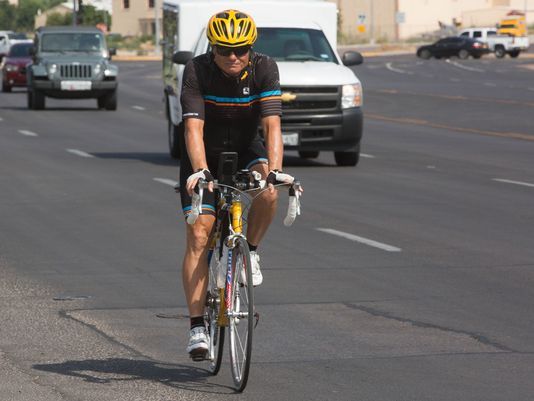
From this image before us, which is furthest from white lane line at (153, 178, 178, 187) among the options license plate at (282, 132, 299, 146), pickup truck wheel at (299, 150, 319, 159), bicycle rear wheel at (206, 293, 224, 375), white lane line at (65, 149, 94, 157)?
bicycle rear wheel at (206, 293, 224, 375)

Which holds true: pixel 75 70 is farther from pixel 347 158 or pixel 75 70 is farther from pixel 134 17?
pixel 134 17

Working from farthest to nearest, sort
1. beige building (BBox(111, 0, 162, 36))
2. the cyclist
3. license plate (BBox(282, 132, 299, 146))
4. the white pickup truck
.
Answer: beige building (BBox(111, 0, 162, 36)) → the white pickup truck → license plate (BBox(282, 132, 299, 146)) → the cyclist

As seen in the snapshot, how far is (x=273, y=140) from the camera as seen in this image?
744 centimetres

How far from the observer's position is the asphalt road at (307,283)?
7.54 m

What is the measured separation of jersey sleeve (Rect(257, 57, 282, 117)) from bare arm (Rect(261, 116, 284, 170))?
0.03 m

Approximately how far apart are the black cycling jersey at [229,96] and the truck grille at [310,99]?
1345 cm

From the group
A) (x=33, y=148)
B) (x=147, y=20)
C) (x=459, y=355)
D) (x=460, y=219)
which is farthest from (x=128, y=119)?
(x=147, y=20)

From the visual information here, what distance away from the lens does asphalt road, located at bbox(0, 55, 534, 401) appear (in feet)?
24.7

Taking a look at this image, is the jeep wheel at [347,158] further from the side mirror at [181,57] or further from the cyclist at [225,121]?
the cyclist at [225,121]

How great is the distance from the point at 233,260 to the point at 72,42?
3243 centimetres

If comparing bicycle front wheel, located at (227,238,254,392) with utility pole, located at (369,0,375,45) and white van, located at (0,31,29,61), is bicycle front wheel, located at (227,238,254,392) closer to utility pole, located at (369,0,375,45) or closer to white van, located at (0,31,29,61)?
white van, located at (0,31,29,61)

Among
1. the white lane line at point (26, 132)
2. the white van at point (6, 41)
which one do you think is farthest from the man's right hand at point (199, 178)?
the white van at point (6, 41)

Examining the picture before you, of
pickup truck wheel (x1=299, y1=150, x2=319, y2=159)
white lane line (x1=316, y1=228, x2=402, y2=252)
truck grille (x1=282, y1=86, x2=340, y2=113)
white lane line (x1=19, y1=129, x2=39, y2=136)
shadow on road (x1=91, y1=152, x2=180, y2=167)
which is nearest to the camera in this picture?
white lane line (x1=316, y1=228, x2=402, y2=252)

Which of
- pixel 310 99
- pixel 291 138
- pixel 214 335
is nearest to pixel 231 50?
pixel 214 335
